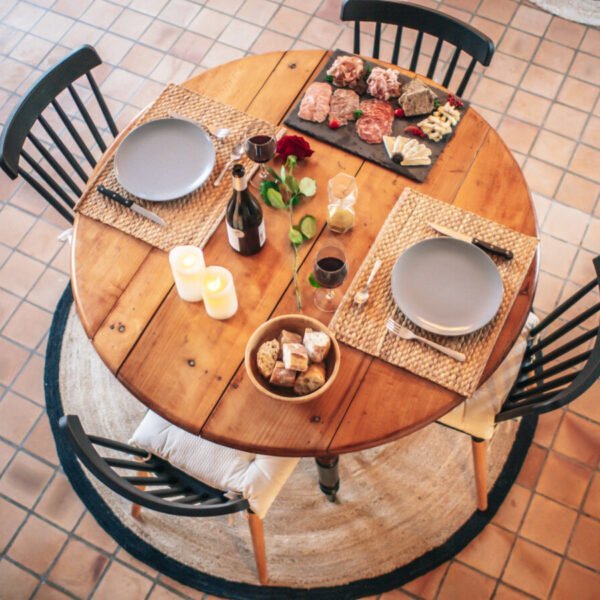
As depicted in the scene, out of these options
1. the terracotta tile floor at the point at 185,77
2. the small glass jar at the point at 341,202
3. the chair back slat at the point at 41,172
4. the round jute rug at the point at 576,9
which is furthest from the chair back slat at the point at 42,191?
the round jute rug at the point at 576,9

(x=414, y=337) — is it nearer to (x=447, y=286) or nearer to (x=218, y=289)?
(x=447, y=286)

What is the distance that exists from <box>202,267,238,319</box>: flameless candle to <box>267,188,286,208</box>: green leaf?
0.83 feet

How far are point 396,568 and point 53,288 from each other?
1691mm

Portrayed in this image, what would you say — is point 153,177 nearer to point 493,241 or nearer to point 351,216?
point 351,216

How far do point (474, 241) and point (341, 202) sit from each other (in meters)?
0.36

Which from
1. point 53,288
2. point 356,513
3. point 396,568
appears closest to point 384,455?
point 356,513

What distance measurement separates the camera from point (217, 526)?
7.29 ft

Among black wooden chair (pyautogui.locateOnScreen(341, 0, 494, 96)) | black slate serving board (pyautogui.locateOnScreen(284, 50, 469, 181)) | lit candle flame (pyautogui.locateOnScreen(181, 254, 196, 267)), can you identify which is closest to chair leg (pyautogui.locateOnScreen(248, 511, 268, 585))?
lit candle flame (pyautogui.locateOnScreen(181, 254, 196, 267))

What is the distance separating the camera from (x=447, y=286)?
1635 mm

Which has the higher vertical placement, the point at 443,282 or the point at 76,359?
the point at 443,282

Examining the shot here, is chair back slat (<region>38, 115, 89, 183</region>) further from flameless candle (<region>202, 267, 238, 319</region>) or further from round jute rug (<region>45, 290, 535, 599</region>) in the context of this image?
round jute rug (<region>45, 290, 535, 599</region>)

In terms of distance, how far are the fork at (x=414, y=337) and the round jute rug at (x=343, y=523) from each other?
2.83 feet

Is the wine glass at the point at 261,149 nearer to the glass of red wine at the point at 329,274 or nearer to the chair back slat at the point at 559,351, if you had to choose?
the glass of red wine at the point at 329,274

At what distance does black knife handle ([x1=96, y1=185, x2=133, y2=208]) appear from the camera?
69.0 inches
